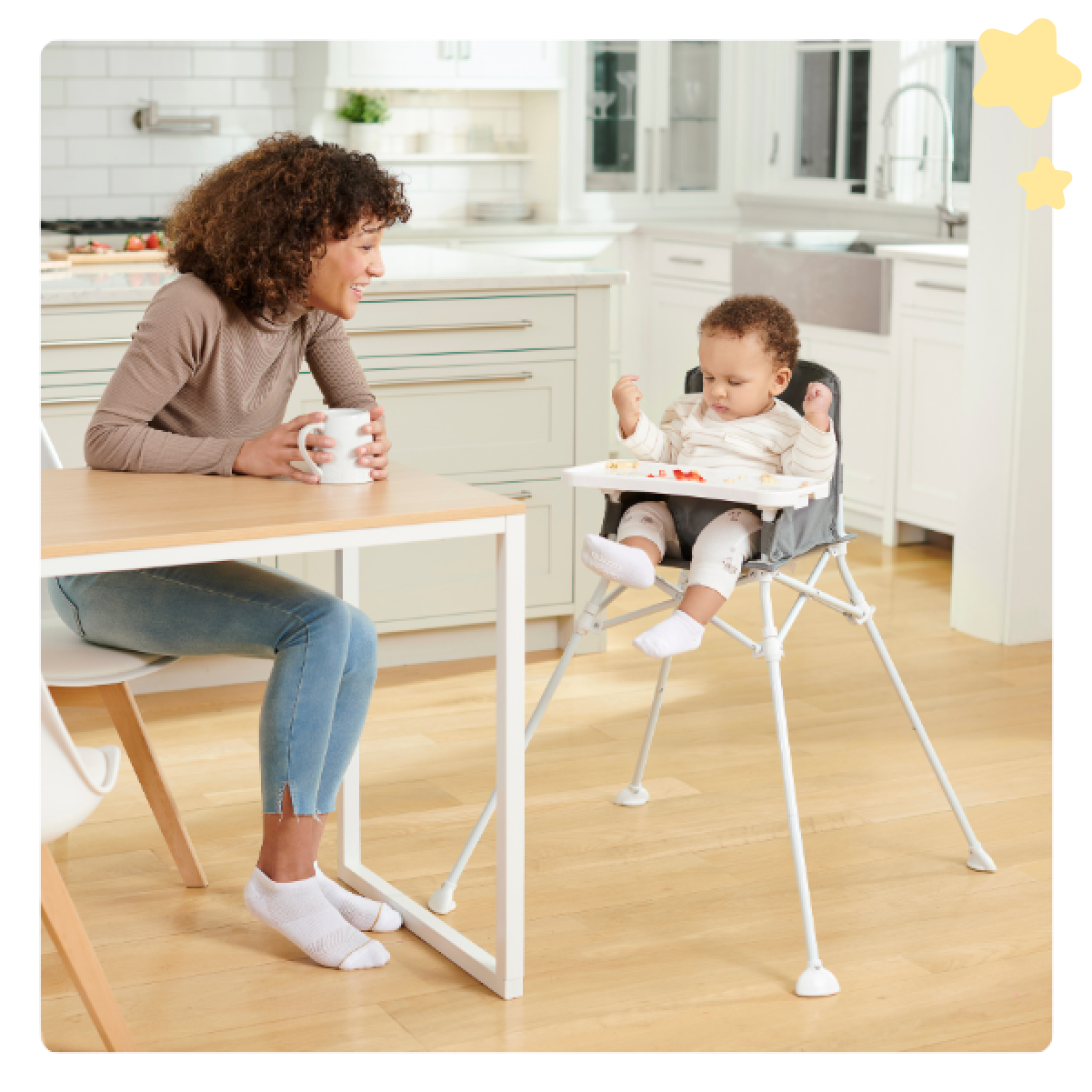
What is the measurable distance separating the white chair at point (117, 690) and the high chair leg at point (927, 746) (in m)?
1.06

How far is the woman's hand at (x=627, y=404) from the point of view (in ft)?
7.80

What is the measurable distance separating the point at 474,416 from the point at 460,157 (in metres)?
2.96

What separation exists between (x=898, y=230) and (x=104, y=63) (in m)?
3.03

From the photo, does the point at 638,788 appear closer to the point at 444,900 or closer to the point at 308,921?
the point at 444,900

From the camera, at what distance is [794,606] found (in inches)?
97.8

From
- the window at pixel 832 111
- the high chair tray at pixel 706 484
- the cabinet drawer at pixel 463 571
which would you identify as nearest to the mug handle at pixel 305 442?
the high chair tray at pixel 706 484

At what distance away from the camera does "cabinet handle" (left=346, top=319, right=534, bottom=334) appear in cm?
Result: 361

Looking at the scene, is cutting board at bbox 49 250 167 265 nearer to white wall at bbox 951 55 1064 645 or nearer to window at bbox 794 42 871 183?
white wall at bbox 951 55 1064 645

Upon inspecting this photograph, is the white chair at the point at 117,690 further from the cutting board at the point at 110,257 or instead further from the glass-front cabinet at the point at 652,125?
the glass-front cabinet at the point at 652,125

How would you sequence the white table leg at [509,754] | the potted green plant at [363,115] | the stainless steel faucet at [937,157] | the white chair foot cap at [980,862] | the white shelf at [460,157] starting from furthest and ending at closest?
the white shelf at [460,157] → the potted green plant at [363,115] → the stainless steel faucet at [937,157] → the white chair foot cap at [980,862] → the white table leg at [509,754]

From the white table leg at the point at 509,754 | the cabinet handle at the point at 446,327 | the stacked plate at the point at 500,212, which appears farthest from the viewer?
the stacked plate at the point at 500,212

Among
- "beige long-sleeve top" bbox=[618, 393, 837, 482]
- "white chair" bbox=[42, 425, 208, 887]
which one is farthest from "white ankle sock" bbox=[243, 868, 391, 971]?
"beige long-sleeve top" bbox=[618, 393, 837, 482]

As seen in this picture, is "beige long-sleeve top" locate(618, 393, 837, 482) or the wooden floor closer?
the wooden floor

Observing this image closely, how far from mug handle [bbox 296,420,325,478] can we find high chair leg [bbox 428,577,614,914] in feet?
1.54
